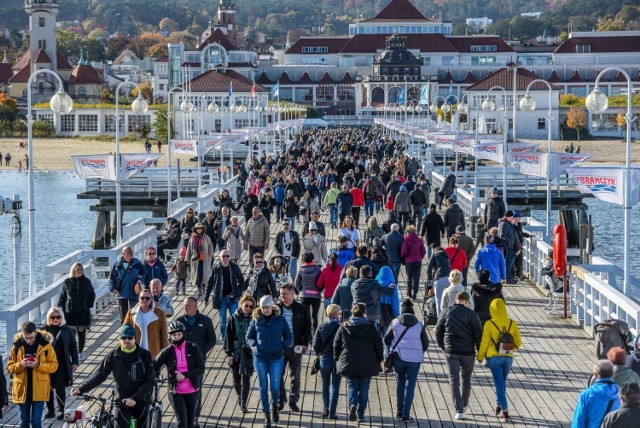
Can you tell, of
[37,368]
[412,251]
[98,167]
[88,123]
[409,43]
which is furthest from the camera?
[409,43]

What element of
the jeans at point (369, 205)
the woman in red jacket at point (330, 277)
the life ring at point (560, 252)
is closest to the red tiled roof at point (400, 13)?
the jeans at point (369, 205)

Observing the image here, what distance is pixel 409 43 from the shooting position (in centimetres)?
16788

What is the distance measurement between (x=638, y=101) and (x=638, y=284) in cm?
10972

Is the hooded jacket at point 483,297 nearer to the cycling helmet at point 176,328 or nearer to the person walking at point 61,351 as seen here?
the cycling helmet at point 176,328

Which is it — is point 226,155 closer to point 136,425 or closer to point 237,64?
point 136,425

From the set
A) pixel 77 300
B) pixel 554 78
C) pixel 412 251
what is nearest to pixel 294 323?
pixel 77 300

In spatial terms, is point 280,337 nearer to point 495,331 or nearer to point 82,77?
point 495,331

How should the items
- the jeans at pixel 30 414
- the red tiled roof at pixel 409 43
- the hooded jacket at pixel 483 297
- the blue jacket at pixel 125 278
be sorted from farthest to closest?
the red tiled roof at pixel 409 43 < the blue jacket at pixel 125 278 < the hooded jacket at pixel 483 297 < the jeans at pixel 30 414

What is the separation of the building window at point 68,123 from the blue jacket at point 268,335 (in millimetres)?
105267

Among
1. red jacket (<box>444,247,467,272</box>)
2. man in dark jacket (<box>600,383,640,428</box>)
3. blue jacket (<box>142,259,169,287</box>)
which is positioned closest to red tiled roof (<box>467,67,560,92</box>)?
red jacket (<box>444,247,467,272</box>)

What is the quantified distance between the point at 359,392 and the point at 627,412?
4146 millimetres

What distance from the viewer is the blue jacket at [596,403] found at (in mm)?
9188

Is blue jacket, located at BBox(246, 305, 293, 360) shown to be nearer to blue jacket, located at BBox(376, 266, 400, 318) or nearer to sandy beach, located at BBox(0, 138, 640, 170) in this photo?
blue jacket, located at BBox(376, 266, 400, 318)

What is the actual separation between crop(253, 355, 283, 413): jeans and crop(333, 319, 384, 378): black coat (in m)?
0.66
